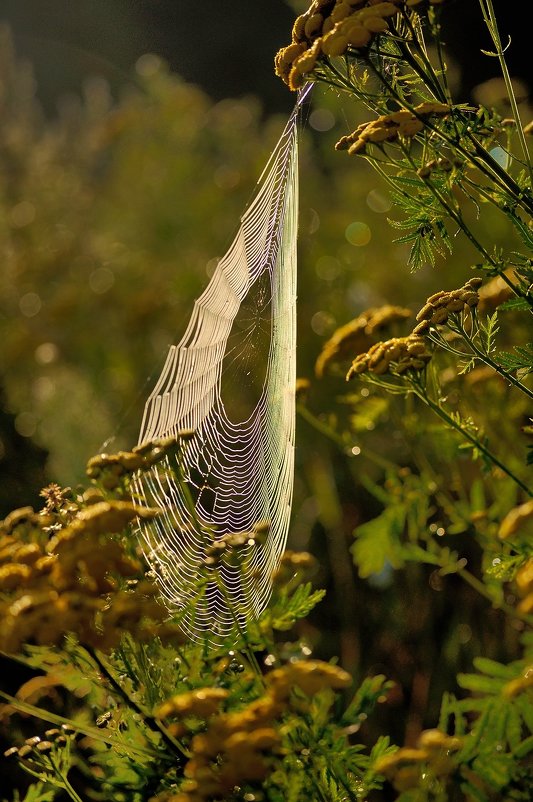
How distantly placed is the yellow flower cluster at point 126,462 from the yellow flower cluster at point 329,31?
2.02 feet

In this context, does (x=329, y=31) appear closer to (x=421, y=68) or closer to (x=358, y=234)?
(x=421, y=68)

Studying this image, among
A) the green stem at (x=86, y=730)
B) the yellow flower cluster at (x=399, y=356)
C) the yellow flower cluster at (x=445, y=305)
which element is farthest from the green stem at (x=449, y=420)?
the green stem at (x=86, y=730)

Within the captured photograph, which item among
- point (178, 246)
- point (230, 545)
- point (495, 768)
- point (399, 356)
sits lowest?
point (495, 768)

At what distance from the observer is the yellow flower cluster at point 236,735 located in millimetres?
1110

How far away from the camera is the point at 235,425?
7.68 feet

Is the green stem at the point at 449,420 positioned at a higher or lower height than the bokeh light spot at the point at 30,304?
lower

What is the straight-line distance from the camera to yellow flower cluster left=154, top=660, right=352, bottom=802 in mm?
Answer: 1110

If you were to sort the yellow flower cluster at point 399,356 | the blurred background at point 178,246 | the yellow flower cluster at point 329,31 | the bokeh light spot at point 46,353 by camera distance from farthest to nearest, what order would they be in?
the bokeh light spot at point 46,353 → the blurred background at point 178,246 → the yellow flower cluster at point 399,356 → the yellow flower cluster at point 329,31

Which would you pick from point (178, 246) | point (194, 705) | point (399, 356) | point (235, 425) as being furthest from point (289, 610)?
point (178, 246)

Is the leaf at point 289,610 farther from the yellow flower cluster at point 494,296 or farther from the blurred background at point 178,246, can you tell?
the blurred background at point 178,246

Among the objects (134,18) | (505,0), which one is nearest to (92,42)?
(134,18)

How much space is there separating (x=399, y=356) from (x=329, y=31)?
0.41 metres

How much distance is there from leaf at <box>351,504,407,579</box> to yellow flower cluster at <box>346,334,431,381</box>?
588 millimetres

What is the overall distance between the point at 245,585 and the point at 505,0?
2.57 meters
